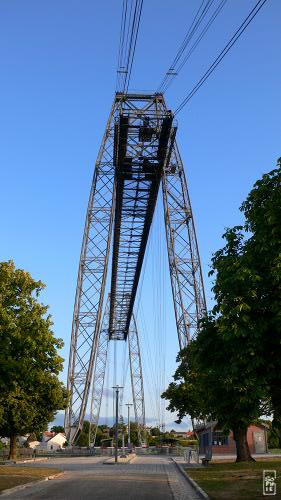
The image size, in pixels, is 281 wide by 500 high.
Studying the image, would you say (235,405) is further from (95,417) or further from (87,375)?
(95,417)

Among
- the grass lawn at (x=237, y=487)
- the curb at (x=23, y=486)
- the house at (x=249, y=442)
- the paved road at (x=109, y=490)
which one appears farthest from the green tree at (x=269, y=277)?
the house at (x=249, y=442)

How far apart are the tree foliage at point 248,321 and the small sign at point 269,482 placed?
4.36ft

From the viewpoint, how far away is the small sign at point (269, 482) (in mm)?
13266

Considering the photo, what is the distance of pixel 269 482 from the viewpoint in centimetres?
1332

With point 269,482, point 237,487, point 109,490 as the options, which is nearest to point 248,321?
point 269,482

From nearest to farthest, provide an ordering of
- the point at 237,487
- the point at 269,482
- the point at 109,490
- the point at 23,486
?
the point at 269,482, the point at 237,487, the point at 109,490, the point at 23,486

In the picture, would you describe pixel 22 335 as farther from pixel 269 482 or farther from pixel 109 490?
pixel 269 482

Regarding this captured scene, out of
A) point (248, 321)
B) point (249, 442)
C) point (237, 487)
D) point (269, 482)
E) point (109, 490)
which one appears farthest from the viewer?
point (249, 442)

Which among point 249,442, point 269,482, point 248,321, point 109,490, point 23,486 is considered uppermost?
point 248,321

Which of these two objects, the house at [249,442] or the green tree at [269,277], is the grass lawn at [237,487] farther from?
the house at [249,442]

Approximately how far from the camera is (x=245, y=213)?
13859 mm

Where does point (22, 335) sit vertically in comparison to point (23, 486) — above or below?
above

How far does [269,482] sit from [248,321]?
4356 mm

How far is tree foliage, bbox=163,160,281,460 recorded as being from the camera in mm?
11609
